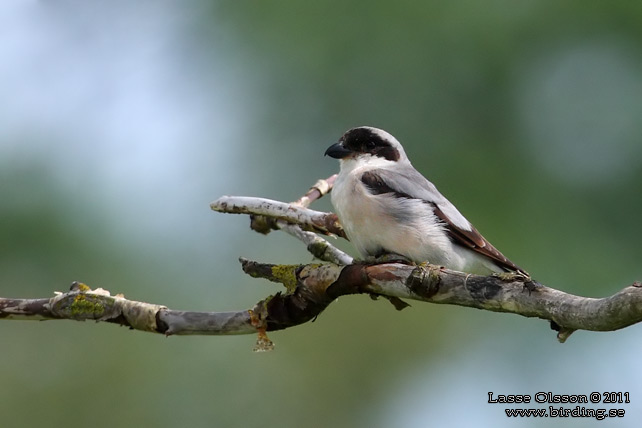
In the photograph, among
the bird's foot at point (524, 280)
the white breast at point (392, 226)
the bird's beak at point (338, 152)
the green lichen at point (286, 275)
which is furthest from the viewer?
the bird's beak at point (338, 152)

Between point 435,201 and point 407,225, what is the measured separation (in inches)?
14.1

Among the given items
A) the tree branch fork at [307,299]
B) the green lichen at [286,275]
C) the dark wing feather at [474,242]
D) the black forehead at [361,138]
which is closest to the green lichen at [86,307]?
the tree branch fork at [307,299]

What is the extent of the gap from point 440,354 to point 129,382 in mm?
3255

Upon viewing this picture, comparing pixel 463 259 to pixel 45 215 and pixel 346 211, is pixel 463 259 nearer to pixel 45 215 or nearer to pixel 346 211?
pixel 346 211

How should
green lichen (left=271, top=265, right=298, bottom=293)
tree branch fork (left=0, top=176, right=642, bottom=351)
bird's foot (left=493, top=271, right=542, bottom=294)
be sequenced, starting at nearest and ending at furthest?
bird's foot (left=493, top=271, right=542, bottom=294)
tree branch fork (left=0, top=176, right=642, bottom=351)
green lichen (left=271, top=265, right=298, bottom=293)

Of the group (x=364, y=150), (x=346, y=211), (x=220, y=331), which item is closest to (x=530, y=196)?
(x=364, y=150)

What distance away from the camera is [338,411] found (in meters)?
8.58

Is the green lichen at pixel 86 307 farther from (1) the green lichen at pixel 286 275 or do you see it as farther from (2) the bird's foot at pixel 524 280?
(2) the bird's foot at pixel 524 280

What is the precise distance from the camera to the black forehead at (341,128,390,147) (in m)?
5.92

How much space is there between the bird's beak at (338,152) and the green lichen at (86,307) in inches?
79.9

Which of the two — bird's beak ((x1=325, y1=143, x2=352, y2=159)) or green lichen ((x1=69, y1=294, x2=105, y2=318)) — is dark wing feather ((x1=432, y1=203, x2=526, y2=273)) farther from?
green lichen ((x1=69, y1=294, x2=105, y2=318))

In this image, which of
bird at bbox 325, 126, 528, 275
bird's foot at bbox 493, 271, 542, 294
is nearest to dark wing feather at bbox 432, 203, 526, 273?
bird at bbox 325, 126, 528, 275

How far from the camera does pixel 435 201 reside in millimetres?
5312

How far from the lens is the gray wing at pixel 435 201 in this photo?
5.11 m
